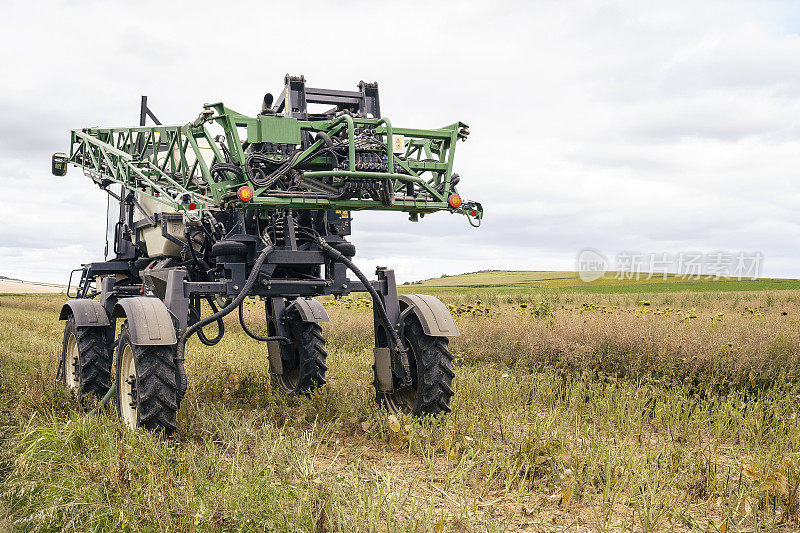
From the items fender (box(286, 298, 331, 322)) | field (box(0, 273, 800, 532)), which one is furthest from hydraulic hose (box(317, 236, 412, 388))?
fender (box(286, 298, 331, 322))

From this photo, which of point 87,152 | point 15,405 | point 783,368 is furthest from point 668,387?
point 87,152

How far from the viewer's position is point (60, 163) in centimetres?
952

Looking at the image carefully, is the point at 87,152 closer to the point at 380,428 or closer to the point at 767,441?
the point at 380,428

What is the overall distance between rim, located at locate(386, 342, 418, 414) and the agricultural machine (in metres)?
0.02

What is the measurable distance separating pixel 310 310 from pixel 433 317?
229cm

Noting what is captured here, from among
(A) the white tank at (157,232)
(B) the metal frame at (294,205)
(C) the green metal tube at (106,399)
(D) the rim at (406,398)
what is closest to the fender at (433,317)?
(B) the metal frame at (294,205)

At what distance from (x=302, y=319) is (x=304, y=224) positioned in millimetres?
1567

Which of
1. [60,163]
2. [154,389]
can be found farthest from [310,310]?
[60,163]

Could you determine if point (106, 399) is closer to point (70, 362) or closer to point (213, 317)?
point (213, 317)

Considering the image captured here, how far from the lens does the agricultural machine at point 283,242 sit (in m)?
5.31

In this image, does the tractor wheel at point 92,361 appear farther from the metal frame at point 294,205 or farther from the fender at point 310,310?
the fender at point 310,310

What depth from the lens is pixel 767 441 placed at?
530 cm

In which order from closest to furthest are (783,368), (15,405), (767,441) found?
1. (767,441)
2. (15,405)
3. (783,368)

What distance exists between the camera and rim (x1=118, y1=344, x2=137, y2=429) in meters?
5.53
